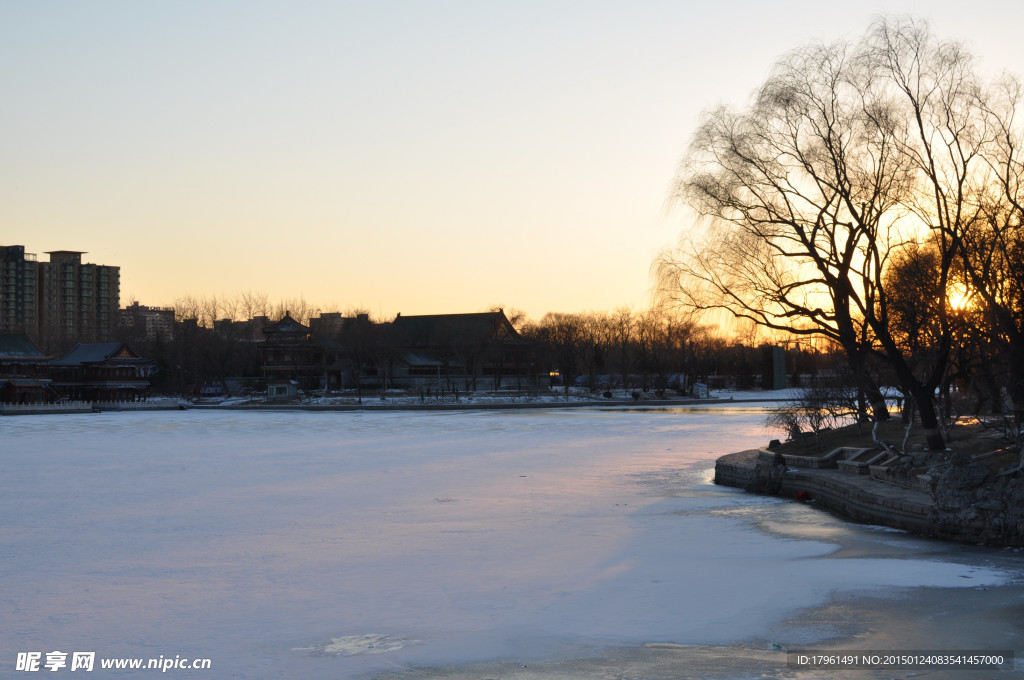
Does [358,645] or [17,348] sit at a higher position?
[17,348]

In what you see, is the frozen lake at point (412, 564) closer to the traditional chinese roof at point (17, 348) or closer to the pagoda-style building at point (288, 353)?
the traditional chinese roof at point (17, 348)

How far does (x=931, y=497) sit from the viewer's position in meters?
13.2

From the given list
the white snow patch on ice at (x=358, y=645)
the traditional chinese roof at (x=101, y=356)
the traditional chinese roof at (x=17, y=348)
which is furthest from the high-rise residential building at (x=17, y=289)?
the white snow patch on ice at (x=358, y=645)

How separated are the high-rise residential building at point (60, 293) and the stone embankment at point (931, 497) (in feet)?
517

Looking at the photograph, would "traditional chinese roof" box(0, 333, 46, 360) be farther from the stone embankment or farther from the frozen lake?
the stone embankment

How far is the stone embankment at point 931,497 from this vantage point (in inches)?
476

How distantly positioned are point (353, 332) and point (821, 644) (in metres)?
83.6

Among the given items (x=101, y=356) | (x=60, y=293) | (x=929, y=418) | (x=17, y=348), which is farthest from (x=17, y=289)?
(x=929, y=418)

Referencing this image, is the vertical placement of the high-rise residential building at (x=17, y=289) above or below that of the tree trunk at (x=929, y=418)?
above

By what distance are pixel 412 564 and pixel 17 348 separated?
233 feet

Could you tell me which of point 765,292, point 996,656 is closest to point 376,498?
point 765,292

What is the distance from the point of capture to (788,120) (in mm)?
20641

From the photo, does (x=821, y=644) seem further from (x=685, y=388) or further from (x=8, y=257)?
(x=8, y=257)

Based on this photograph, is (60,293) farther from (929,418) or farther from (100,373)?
(929,418)
